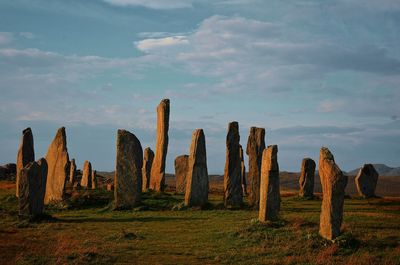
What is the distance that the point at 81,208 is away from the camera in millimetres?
33125

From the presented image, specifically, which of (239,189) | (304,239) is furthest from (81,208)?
(304,239)

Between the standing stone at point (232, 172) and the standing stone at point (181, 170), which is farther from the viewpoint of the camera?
the standing stone at point (181, 170)

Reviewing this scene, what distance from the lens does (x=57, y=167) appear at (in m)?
35.2

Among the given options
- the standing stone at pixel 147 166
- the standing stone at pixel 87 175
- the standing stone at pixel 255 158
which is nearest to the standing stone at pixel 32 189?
the standing stone at pixel 255 158

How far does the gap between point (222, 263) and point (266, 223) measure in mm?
5513

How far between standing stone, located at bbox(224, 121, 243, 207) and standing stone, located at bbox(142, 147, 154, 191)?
13.4 metres

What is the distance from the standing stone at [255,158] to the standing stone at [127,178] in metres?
6.54

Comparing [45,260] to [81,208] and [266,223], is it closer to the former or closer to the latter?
[266,223]

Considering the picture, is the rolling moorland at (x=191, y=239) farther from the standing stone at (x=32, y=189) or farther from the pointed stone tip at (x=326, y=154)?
the pointed stone tip at (x=326, y=154)

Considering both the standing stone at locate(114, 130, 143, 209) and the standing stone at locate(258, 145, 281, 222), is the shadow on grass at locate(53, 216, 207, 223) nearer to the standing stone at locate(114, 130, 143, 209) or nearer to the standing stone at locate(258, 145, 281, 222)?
the standing stone at locate(114, 130, 143, 209)

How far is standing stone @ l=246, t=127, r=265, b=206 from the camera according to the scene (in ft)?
104

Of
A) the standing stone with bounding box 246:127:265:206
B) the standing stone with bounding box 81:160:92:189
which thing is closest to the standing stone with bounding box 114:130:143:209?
the standing stone with bounding box 246:127:265:206

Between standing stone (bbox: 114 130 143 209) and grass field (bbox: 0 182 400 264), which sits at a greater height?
standing stone (bbox: 114 130 143 209)

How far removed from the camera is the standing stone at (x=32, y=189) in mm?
25953
